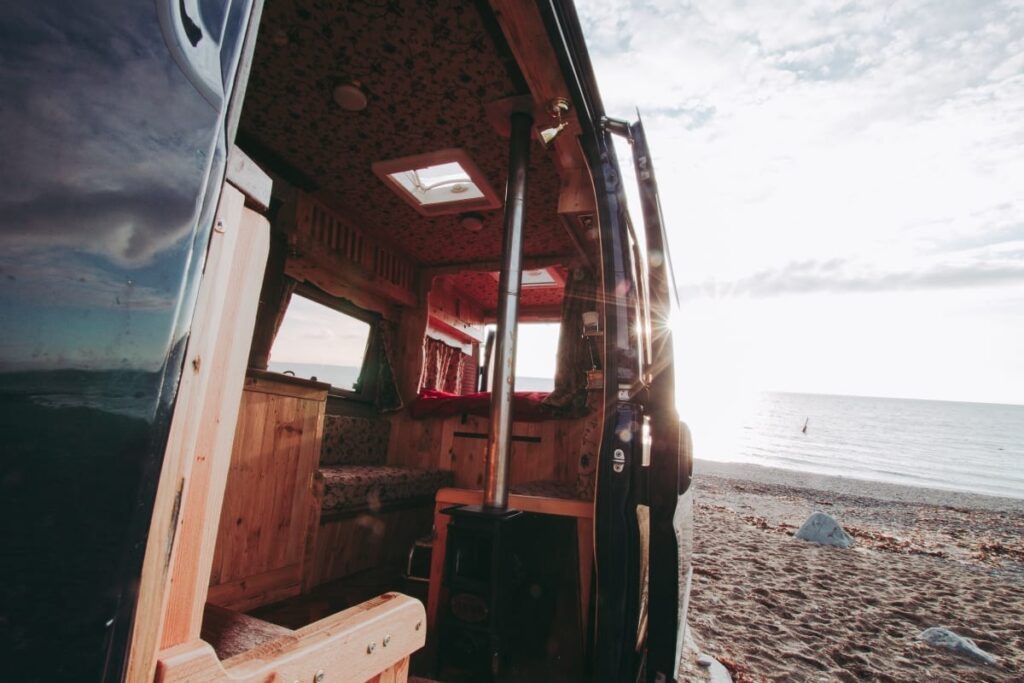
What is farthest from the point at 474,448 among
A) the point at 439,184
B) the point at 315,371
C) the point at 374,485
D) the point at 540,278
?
the point at 439,184

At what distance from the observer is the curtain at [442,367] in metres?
6.29

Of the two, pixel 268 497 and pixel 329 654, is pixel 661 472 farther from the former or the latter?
pixel 268 497

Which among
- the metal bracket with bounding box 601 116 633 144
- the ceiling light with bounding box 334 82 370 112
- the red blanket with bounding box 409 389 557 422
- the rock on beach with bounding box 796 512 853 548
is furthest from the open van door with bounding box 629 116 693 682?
the rock on beach with bounding box 796 512 853 548

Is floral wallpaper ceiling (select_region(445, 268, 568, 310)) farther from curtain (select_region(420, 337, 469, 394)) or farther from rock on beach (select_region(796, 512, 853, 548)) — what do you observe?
rock on beach (select_region(796, 512, 853, 548))

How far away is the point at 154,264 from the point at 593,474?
2889 millimetres

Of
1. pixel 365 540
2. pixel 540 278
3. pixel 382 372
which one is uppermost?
pixel 540 278

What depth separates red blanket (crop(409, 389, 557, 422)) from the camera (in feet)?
14.8

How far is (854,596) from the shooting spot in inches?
200

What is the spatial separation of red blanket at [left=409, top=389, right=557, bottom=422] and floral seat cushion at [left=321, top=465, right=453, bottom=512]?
2.10ft

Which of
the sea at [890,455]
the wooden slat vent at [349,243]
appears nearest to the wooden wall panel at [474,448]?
the wooden slat vent at [349,243]

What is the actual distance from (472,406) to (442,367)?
187 cm

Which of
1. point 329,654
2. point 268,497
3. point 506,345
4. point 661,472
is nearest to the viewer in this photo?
point 329,654

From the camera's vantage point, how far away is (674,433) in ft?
6.33

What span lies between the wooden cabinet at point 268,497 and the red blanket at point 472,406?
1503 millimetres
